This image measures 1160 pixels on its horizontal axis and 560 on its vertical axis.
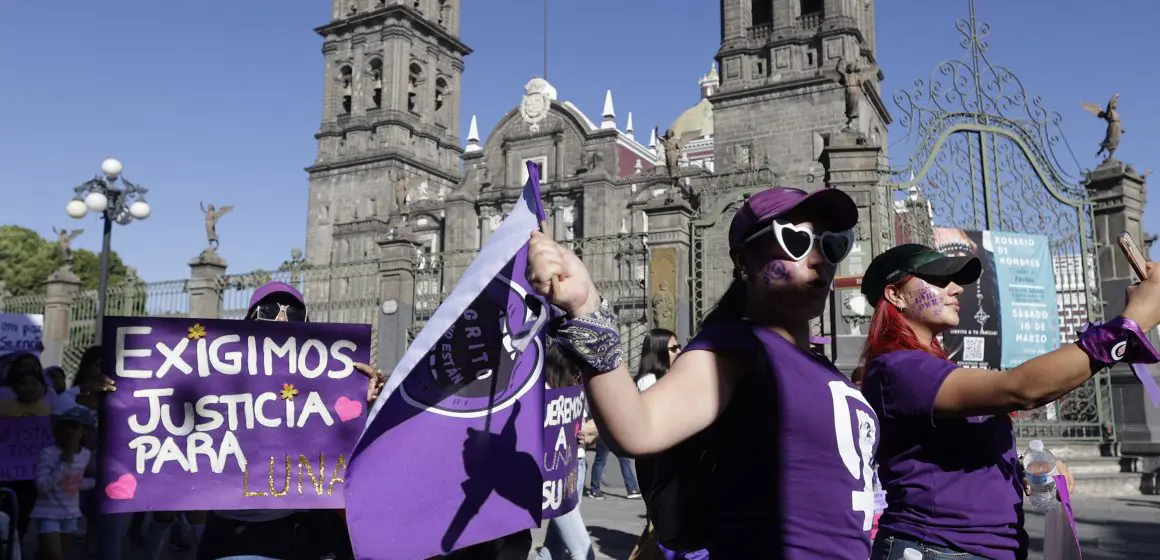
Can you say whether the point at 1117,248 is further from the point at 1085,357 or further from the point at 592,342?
the point at 592,342

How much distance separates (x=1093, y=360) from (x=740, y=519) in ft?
3.33

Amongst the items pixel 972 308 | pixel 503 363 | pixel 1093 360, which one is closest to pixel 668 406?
pixel 1093 360

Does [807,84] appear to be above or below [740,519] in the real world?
above

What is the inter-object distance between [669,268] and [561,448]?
7824 millimetres

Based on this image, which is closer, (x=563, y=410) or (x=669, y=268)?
(x=563, y=410)

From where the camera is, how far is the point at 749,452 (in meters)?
1.83

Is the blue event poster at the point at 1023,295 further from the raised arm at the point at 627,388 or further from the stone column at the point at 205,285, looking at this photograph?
the stone column at the point at 205,285

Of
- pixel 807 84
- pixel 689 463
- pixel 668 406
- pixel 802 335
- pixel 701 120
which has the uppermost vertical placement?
pixel 701 120

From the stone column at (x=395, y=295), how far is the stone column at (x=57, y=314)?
10.8 metres

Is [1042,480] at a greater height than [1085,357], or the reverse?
[1085,357]

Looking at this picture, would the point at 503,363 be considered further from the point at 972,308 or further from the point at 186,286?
the point at 186,286

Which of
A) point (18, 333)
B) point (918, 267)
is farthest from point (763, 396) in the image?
point (18, 333)

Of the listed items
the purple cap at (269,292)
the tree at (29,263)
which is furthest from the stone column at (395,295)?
the tree at (29,263)

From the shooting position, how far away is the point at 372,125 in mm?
41219
